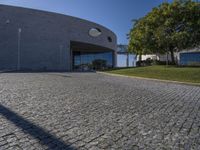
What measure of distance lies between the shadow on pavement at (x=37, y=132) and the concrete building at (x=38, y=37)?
2586cm

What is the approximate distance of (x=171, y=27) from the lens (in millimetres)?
22344

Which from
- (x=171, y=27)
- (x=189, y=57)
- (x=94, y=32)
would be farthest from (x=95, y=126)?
(x=189, y=57)

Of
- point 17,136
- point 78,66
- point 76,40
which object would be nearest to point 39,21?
point 76,40

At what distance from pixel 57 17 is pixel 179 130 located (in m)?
36.2

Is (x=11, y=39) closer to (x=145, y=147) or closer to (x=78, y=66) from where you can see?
(x=78, y=66)

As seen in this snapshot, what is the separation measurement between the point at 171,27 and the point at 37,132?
2161 cm

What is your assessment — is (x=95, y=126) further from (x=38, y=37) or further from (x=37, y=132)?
(x=38, y=37)

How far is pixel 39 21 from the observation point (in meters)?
35.0

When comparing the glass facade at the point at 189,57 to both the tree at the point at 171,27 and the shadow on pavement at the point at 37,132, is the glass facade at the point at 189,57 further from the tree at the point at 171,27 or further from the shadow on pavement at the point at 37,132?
the shadow on pavement at the point at 37,132

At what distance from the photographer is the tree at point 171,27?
841 inches

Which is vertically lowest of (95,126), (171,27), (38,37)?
(95,126)

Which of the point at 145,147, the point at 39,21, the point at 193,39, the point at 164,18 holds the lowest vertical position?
the point at 145,147

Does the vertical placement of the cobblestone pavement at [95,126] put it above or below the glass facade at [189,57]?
below

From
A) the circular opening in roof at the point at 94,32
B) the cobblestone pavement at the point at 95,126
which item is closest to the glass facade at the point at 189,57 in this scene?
the circular opening in roof at the point at 94,32
